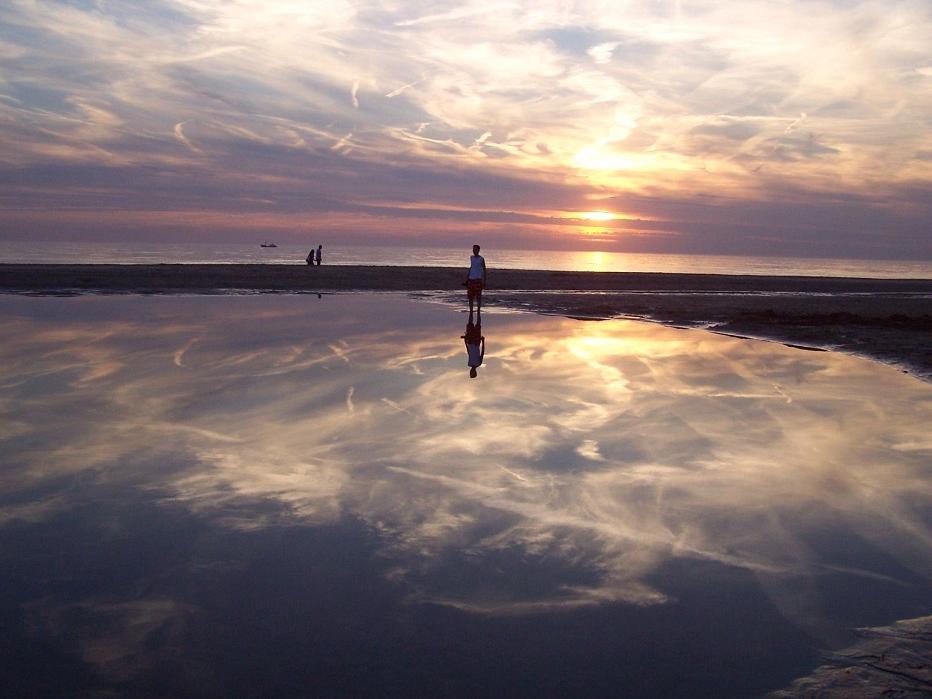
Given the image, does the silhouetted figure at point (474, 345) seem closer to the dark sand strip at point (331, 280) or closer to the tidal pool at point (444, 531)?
the tidal pool at point (444, 531)

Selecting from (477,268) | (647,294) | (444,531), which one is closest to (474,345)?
(477,268)

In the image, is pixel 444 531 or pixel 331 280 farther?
pixel 331 280

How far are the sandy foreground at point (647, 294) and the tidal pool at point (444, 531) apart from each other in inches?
390

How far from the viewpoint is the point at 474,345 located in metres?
21.2

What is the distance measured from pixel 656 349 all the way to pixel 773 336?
22.1 ft

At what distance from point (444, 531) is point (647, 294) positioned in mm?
44874

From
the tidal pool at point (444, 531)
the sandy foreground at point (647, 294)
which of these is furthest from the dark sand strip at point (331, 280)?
the tidal pool at point (444, 531)

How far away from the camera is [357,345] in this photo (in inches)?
809

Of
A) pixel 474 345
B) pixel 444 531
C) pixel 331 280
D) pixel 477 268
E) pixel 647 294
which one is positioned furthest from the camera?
pixel 331 280

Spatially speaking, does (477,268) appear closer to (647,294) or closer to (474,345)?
(474,345)

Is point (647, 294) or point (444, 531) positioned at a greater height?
point (647, 294)

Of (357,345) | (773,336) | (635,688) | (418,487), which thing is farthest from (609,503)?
(773,336)

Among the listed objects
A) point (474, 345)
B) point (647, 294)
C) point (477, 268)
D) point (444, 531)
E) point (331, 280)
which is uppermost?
point (477, 268)

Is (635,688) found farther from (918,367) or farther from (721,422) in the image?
(918,367)
